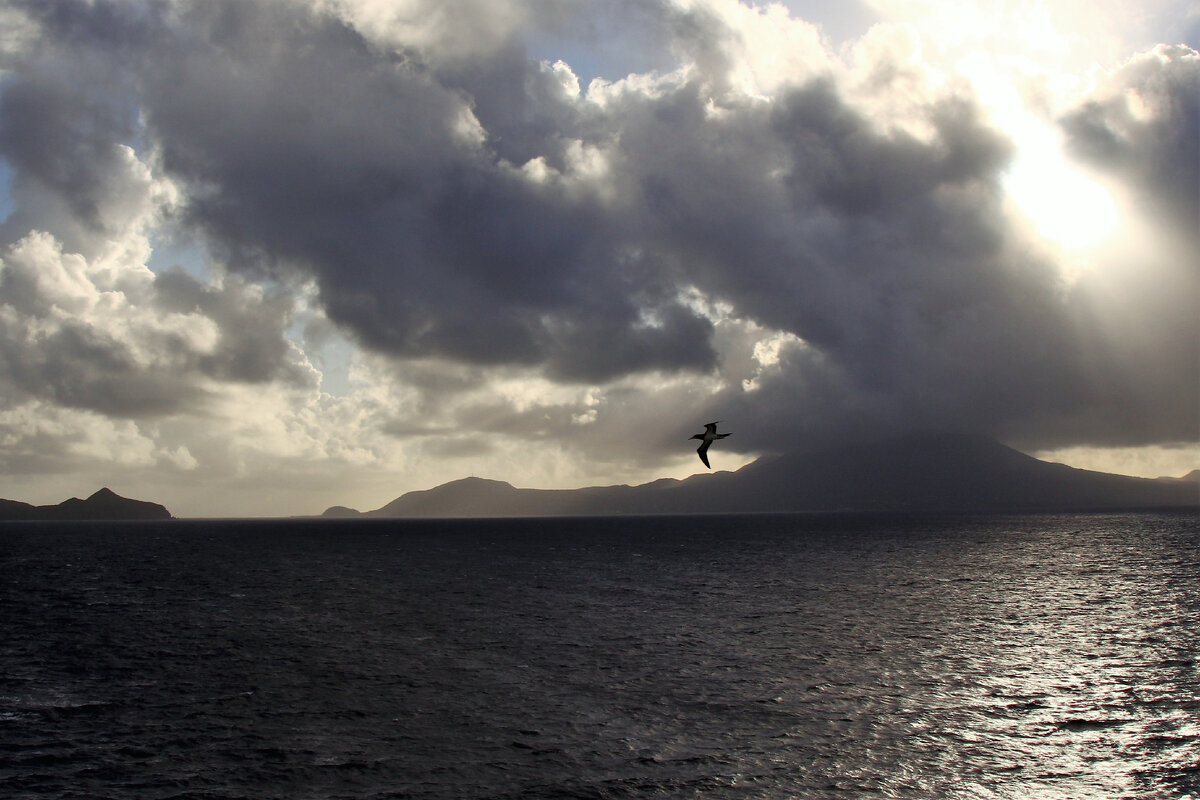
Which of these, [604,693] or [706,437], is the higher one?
[706,437]

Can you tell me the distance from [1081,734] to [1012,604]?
170ft

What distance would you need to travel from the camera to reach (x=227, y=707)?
1785 inches

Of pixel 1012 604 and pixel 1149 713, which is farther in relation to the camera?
pixel 1012 604

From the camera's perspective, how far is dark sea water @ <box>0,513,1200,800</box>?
34688 millimetres

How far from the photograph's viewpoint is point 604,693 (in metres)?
48.1

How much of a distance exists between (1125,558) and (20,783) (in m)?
165

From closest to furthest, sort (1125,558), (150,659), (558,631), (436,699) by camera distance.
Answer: (436,699) < (150,659) < (558,631) < (1125,558)

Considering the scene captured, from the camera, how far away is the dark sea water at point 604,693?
1366 inches

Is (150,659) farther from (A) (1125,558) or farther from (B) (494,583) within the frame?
(A) (1125,558)

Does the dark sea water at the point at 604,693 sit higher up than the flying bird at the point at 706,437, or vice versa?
the flying bird at the point at 706,437

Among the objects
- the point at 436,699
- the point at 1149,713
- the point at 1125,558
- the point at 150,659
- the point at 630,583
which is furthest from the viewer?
the point at 1125,558

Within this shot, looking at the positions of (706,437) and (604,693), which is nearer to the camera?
(706,437)

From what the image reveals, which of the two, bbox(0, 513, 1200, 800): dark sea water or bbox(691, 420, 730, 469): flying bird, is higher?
bbox(691, 420, 730, 469): flying bird

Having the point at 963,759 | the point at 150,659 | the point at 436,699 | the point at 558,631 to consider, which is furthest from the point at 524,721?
the point at 150,659
